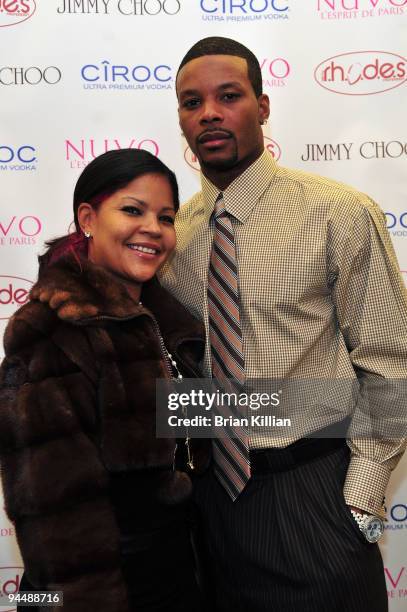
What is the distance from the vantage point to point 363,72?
2559 mm

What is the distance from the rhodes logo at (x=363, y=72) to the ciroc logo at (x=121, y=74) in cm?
63

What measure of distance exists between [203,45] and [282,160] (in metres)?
0.80

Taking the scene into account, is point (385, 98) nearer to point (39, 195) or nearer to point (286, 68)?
point (286, 68)

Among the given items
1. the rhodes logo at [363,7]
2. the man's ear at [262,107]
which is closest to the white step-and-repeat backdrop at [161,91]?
the rhodes logo at [363,7]

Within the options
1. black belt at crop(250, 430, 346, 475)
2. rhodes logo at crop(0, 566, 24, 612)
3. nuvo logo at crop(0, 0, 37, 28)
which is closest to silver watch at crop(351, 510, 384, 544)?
black belt at crop(250, 430, 346, 475)

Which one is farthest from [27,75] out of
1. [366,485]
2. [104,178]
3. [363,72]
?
[366,485]

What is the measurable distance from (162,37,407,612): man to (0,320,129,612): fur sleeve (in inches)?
18.2

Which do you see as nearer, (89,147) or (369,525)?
(369,525)

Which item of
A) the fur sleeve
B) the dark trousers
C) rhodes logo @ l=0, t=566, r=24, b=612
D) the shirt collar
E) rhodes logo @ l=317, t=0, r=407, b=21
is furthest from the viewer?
rhodes logo @ l=0, t=566, r=24, b=612

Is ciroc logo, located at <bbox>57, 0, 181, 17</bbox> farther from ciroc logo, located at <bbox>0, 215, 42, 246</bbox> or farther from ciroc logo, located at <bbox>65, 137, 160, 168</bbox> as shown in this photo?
ciroc logo, located at <bbox>0, 215, 42, 246</bbox>

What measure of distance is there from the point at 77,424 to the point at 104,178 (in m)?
0.67

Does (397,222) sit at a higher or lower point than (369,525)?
higher

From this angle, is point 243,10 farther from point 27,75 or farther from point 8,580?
point 8,580

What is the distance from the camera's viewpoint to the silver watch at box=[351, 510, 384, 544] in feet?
5.60
